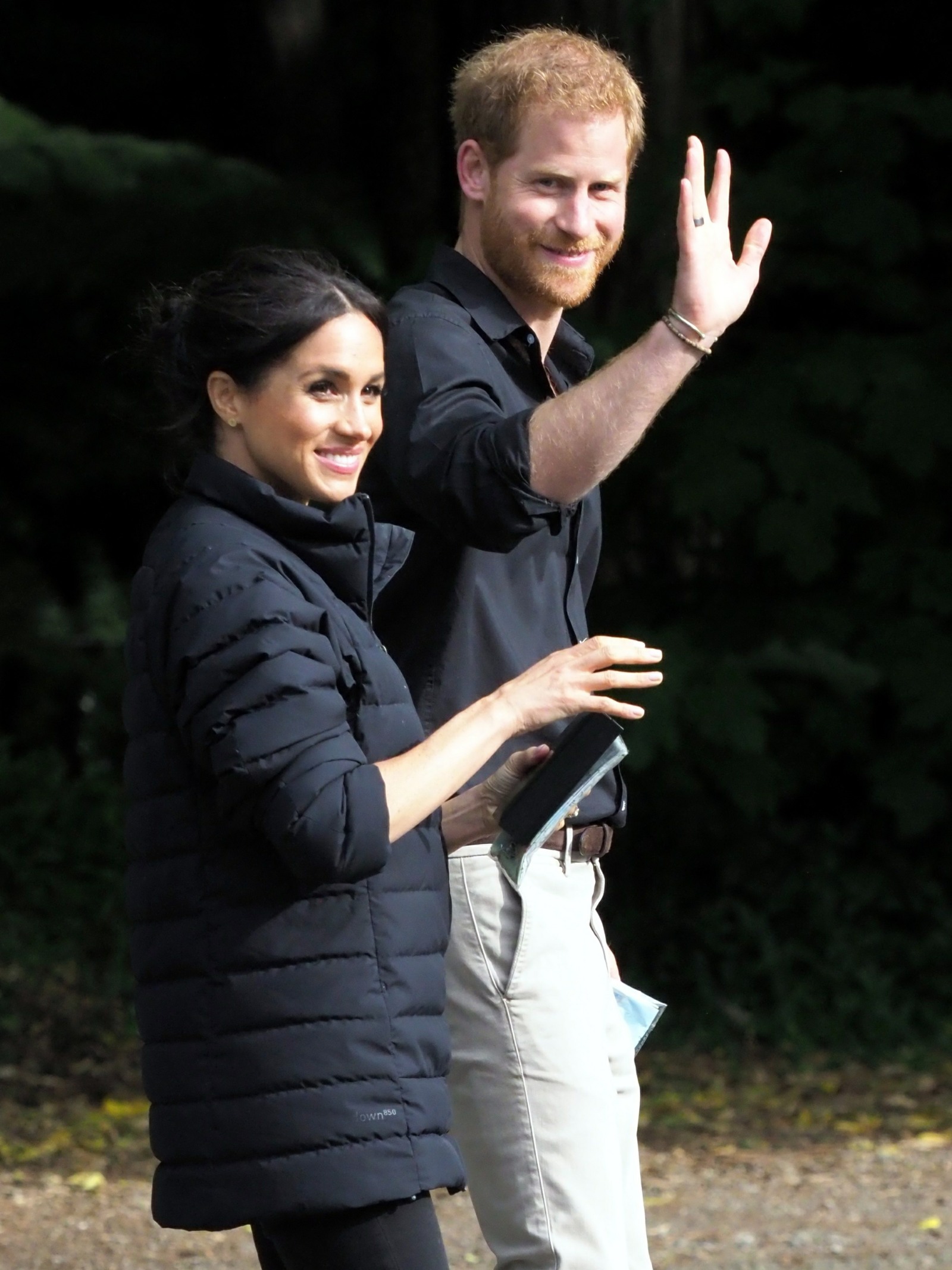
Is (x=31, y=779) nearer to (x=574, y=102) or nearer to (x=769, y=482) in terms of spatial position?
(x=769, y=482)

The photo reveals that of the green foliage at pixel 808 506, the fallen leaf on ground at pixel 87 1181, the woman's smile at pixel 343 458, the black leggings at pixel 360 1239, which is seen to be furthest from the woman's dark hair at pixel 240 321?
the green foliage at pixel 808 506

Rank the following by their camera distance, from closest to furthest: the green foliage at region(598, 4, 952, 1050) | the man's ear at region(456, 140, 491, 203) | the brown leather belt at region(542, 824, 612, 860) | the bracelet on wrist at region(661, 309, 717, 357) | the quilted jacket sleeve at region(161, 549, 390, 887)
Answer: the quilted jacket sleeve at region(161, 549, 390, 887), the bracelet on wrist at region(661, 309, 717, 357), the brown leather belt at region(542, 824, 612, 860), the man's ear at region(456, 140, 491, 203), the green foliage at region(598, 4, 952, 1050)

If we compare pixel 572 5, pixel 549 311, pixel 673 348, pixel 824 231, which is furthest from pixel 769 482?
pixel 673 348

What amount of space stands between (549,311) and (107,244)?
14.3 feet

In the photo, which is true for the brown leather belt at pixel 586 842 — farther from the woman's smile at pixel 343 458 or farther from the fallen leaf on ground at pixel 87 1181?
the fallen leaf on ground at pixel 87 1181

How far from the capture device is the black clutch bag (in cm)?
252

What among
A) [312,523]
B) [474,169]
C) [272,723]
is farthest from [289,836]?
[474,169]

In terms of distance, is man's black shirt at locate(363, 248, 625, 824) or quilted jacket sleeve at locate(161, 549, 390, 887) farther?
man's black shirt at locate(363, 248, 625, 824)

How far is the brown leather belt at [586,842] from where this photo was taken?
2.79 metres

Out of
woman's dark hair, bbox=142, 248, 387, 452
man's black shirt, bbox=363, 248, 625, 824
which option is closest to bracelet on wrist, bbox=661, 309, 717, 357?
man's black shirt, bbox=363, 248, 625, 824

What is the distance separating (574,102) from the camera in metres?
2.81

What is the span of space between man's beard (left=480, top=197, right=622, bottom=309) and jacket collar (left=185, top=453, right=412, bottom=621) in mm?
658

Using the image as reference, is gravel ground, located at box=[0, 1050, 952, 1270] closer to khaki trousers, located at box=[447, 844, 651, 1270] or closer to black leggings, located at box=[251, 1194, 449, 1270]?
khaki trousers, located at box=[447, 844, 651, 1270]

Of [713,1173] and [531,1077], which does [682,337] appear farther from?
[713,1173]
